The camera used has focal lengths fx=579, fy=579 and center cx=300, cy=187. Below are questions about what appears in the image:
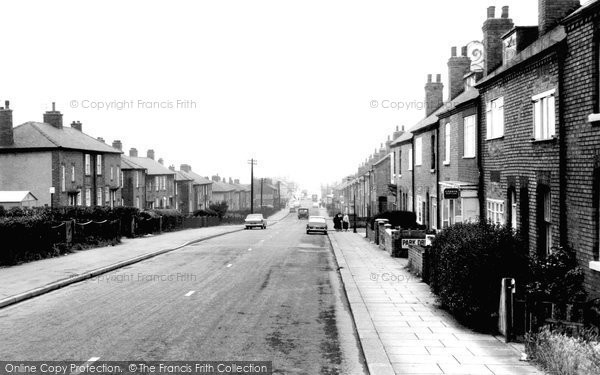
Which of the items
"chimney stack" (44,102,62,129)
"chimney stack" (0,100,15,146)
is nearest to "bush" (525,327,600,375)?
"chimney stack" (0,100,15,146)

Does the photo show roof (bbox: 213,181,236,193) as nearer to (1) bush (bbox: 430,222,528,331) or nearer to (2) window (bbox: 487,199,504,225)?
(2) window (bbox: 487,199,504,225)

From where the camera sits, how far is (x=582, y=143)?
41.5ft

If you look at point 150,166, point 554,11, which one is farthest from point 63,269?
point 150,166

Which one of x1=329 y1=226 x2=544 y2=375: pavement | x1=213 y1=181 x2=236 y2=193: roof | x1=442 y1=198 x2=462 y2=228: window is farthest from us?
x1=213 y1=181 x2=236 y2=193: roof

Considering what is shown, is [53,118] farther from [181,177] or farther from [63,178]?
[181,177]

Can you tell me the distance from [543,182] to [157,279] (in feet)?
38.6

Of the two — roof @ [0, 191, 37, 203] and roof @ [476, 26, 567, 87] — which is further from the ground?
roof @ [476, 26, 567, 87]

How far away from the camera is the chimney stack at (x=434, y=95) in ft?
126

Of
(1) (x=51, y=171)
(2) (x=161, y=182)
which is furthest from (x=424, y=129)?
(2) (x=161, y=182)

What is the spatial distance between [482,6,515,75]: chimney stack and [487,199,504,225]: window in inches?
193

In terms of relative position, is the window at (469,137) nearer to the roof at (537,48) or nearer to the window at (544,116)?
the roof at (537,48)

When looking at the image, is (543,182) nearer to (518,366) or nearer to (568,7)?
(568,7)

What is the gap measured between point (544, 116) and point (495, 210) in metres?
5.23

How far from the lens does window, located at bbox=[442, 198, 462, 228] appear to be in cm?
2373
